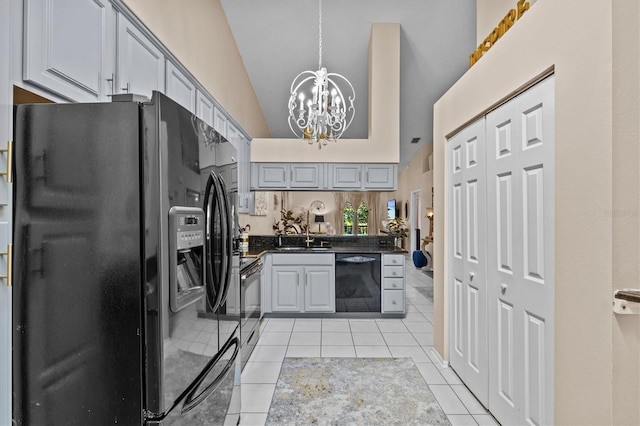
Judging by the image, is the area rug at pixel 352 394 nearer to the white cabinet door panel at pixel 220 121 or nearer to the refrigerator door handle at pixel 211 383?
the refrigerator door handle at pixel 211 383

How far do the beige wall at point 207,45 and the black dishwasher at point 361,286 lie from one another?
244 centimetres

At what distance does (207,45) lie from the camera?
11.2 ft

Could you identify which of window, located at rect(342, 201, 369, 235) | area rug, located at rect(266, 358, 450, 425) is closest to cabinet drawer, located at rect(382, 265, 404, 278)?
area rug, located at rect(266, 358, 450, 425)

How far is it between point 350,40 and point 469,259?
12.3ft

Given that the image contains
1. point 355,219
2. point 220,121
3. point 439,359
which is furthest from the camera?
point 355,219

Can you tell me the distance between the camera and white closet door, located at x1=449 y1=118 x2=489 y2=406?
7.32 ft

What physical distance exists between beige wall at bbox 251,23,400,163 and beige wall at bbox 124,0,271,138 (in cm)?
96

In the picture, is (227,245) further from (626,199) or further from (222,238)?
(626,199)

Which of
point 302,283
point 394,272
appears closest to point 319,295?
point 302,283

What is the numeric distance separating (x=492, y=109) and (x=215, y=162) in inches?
67.4

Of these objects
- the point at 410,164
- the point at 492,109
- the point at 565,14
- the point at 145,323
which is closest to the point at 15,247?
the point at 145,323

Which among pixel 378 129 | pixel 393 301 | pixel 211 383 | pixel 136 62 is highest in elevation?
pixel 378 129

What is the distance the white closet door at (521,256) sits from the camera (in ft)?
5.24

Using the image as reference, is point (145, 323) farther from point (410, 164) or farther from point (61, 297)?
point (410, 164)
